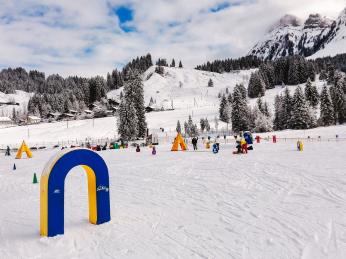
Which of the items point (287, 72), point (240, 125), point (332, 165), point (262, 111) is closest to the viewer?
point (332, 165)

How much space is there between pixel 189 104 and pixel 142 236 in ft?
525

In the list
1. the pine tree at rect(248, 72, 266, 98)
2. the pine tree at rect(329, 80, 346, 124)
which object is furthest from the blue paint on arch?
the pine tree at rect(248, 72, 266, 98)

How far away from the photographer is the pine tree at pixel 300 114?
66875 millimetres

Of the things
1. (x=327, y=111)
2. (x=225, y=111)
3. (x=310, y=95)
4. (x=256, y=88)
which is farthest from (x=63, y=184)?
(x=256, y=88)

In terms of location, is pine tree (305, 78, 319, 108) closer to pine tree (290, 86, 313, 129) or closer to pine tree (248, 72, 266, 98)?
pine tree (290, 86, 313, 129)

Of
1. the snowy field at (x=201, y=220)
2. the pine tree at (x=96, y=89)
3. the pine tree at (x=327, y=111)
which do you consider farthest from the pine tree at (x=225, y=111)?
the snowy field at (x=201, y=220)

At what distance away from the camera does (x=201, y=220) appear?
27.9 feet

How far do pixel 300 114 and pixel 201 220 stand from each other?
64498 mm

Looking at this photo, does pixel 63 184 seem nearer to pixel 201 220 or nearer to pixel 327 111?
pixel 201 220

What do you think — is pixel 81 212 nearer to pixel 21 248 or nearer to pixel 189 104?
pixel 21 248

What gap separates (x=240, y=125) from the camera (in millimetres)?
73875

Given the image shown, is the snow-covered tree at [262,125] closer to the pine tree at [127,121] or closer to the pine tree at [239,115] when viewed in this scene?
the pine tree at [239,115]

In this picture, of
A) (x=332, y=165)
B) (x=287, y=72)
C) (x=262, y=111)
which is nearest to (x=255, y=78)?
(x=287, y=72)

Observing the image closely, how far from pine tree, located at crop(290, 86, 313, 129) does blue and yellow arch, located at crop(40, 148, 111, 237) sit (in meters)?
64.8
